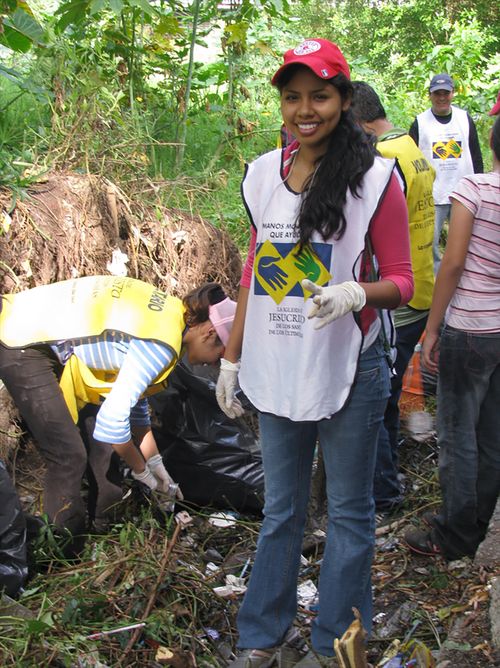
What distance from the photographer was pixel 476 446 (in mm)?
2990

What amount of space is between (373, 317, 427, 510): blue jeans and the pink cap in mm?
940

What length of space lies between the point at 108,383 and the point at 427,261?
1.50 m

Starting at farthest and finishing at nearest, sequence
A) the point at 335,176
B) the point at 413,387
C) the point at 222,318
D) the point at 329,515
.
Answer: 1. the point at 413,387
2. the point at 222,318
3. the point at 329,515
4. the point at 335,176

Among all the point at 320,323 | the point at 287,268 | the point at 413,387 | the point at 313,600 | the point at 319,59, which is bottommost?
the point at 313,600

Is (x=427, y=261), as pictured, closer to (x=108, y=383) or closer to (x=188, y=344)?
(x=188, y=344)

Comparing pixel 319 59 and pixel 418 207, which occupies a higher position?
pixel 319 59

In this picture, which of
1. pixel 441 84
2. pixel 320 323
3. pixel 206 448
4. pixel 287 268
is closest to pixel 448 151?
pixel 441 84

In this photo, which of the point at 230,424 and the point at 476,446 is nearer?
the point at 476,446

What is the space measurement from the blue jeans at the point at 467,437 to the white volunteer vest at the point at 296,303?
2.57ft

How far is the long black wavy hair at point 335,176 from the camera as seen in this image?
205 cm

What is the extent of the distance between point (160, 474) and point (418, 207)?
5.23 feet

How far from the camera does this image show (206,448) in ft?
11.8

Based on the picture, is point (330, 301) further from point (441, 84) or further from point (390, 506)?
point (441, 84)

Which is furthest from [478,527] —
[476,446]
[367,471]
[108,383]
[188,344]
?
[108,383]
